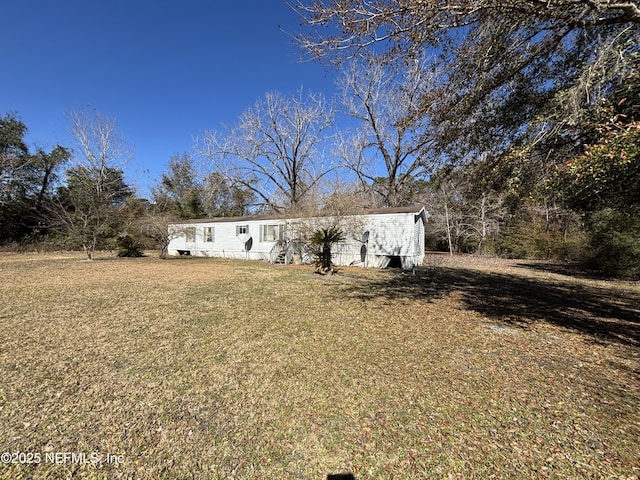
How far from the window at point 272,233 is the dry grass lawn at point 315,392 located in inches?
380

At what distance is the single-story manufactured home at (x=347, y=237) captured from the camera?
41.2 feet

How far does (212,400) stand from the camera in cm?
258

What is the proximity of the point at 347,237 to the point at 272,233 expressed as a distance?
4500 mm

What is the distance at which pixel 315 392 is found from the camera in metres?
2.72

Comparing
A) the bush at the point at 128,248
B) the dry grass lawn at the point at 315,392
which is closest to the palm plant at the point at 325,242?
the dry grass lawn at the point at 315,392

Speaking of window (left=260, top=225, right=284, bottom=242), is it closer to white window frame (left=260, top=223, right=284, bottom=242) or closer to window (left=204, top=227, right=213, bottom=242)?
white window frame (left=260, top=223, right=284, bottom=242)

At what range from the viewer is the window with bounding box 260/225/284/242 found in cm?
1529

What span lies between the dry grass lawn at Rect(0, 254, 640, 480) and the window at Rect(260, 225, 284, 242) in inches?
380

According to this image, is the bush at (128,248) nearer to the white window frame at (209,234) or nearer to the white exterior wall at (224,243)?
the white exterior wall at (224,243)

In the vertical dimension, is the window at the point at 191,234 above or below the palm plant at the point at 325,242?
Result: above

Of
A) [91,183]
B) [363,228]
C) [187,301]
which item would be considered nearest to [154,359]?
[187,301]

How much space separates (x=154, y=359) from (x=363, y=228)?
10.9m

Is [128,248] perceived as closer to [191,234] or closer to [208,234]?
[191,234]

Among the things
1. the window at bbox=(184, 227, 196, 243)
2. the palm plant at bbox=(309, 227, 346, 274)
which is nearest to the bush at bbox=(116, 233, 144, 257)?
the window at bbox=(184, 227, 196, 243)
